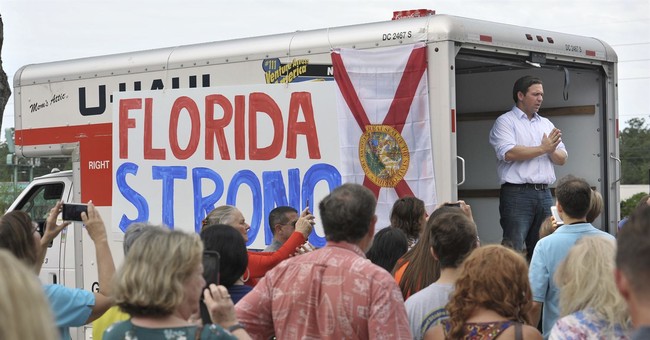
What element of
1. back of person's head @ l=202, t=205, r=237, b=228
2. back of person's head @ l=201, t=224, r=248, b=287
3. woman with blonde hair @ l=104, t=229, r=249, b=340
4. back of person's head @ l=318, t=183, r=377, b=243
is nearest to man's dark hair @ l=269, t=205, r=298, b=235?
back of person's head @ l=202, t=205, r=237, b=228

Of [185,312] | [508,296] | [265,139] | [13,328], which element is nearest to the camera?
[13,328]

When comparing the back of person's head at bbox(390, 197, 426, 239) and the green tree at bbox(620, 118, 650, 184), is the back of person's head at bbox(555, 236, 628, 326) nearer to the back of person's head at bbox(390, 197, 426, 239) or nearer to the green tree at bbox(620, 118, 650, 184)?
the back of person's head at bbox(390, 197, 426, 239)

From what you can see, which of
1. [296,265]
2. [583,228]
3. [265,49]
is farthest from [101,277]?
[265,49]

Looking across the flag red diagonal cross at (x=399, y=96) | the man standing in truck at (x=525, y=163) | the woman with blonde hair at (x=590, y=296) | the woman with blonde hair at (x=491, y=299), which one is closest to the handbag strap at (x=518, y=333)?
the woman with blonde hair at (x=491, y=299)

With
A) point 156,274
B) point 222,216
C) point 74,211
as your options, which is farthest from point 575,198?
point 156,274

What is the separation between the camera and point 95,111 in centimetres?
920

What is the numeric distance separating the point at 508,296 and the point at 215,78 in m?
4.95

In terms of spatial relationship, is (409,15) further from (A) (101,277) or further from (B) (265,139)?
(A) (101,277)

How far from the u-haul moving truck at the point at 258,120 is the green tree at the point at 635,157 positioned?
36448 millimetres

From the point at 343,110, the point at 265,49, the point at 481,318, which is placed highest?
the point at 265,49

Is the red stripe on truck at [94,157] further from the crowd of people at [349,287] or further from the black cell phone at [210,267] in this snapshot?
the black cell phone at [210,267]

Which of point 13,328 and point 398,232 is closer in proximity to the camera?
point 13,328

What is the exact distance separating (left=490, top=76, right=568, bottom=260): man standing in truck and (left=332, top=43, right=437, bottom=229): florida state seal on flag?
4.00ft

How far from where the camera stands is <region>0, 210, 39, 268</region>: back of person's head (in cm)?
424
